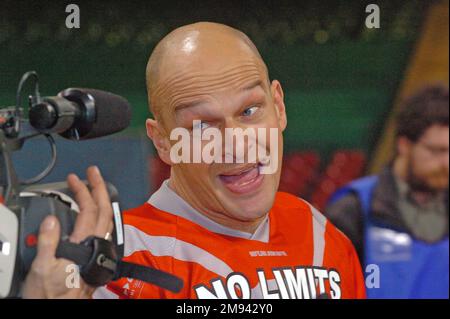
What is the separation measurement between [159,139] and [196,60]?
0.18 metres

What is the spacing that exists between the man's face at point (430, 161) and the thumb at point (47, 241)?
1.10m

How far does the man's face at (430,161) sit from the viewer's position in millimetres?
1914

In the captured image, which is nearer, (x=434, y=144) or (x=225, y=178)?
(x=225, y=178)

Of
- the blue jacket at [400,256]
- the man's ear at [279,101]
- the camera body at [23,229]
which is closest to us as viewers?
the camera body at [23,229]

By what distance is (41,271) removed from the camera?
42.6 inches

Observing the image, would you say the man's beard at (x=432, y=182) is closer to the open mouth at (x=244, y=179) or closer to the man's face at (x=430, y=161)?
the man's face at (x=430, y=161)

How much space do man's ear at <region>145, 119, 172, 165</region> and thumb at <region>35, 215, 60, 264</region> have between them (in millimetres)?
450

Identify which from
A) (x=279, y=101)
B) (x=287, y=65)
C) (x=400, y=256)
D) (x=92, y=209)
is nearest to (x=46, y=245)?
(x=92, y=209)

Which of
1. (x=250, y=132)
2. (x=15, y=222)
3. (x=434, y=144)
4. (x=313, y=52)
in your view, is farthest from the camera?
(x=434, y=144)

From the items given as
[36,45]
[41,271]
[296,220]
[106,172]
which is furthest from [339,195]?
[41,271]

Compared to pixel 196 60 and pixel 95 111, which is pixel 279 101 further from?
pixel 95 111

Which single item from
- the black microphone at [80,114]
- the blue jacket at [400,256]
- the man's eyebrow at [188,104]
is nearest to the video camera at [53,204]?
the black microphone at [80,114]
